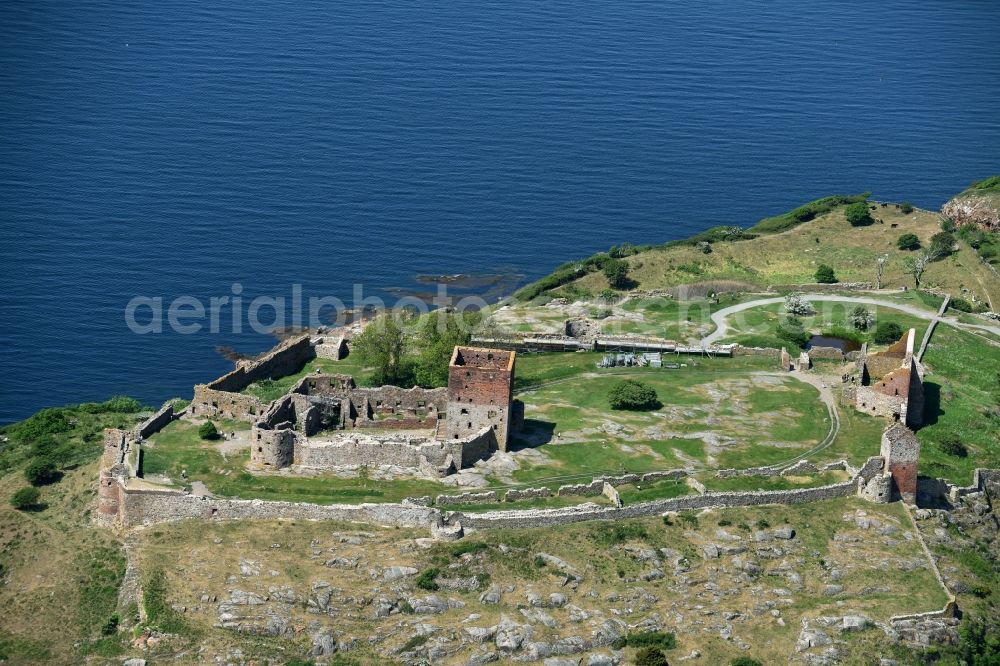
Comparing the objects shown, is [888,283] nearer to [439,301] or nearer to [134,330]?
[439,301]

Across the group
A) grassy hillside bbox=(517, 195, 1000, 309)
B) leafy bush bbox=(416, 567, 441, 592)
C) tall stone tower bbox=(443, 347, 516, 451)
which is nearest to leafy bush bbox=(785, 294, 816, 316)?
→ grassy hillside bbox=(517, 195, 1000, 309)

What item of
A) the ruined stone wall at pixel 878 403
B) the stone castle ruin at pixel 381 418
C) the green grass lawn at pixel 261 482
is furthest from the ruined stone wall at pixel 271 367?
the ruined stone wall at pixel 878 403

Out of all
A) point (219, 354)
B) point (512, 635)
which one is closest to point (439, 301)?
point (219, 354)

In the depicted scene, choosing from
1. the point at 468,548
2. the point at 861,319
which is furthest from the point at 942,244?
the point at 468,548

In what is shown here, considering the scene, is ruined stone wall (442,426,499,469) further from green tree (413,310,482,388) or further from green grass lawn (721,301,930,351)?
green grass lawn (721,301,930,351)

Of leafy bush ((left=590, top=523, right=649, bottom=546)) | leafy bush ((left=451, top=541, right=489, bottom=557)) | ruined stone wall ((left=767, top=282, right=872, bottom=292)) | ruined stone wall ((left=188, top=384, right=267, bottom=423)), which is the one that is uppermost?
ruined stone wall ((left=767, top=282, right=872, bottom=292))

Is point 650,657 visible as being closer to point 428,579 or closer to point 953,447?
point 428,579
